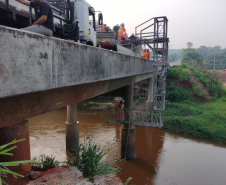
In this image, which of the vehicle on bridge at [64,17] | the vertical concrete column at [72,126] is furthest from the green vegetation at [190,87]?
the vehicle on bridge at [64,17]

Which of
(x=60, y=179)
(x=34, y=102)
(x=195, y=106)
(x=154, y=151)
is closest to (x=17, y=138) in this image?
(x=60, y=179)

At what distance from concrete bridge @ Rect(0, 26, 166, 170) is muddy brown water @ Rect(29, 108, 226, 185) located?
5.95 m

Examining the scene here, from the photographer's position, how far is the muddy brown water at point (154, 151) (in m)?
8.86

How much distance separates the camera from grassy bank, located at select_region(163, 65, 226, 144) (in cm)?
1480

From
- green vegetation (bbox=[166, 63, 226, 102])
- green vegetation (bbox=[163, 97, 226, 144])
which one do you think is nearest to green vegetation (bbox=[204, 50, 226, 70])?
green vegetation (bbox=[166, 63, 226, 102])

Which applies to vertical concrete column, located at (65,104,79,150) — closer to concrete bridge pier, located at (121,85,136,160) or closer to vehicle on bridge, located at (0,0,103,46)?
concrete bridge pier, located at (121,85,136,160)

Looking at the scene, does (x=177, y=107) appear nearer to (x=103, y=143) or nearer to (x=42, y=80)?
(x=103, y=143)

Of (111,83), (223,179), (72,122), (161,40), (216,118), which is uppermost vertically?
(161,40)

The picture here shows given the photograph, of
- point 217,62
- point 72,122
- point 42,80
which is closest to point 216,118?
point 72,122

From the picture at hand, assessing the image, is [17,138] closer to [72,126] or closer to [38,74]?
[38,74]

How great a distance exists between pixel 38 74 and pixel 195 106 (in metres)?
20.9

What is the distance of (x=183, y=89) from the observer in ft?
75.9

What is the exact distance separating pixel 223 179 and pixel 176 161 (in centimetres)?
233

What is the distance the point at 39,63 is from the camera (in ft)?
8.25
